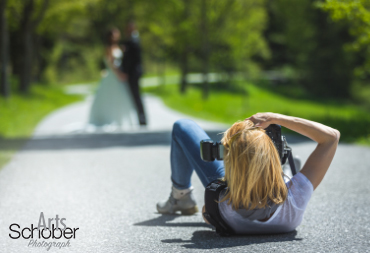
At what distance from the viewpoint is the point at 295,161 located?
4.06m

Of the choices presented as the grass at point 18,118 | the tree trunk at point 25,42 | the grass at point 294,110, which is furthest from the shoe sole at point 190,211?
the tree trunk at point 25,42

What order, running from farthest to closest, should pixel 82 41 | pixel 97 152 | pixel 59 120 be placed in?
pixel 82 41 → pixel 59 120 → pixel 97 152

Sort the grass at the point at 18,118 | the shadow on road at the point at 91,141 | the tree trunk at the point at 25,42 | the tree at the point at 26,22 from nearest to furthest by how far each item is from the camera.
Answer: the shadow on road at the point at 91,141
the grass at the point at 18,118
the tree at the point at 26,22
the tree trunk at the point at 25,42

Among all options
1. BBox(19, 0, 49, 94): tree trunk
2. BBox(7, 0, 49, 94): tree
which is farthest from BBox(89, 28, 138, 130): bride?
BBox(19, 0, 49, 94): tree trunk

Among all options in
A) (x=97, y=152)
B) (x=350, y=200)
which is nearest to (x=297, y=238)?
(x=350, y=200)

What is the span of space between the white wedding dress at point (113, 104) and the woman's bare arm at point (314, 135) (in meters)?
9.85

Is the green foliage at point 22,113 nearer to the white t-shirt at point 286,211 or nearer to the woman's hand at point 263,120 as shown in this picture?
the white t-shirt at point 286,211

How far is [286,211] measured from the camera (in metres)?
3.47

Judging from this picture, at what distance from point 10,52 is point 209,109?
1742cm

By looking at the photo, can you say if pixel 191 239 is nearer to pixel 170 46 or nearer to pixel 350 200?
pixel 350 200

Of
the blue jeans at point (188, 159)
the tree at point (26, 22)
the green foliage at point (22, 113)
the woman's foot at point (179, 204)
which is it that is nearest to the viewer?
the blue jeans at point (188, 159)

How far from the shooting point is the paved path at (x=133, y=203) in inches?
142

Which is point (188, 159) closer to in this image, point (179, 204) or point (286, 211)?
point (179, 204)

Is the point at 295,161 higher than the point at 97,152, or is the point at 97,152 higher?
the point at 295,161
